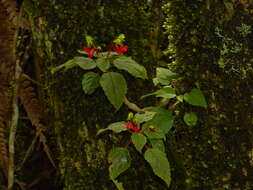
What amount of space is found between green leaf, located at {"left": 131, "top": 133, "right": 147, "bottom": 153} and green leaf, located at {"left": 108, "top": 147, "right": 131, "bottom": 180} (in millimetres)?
66

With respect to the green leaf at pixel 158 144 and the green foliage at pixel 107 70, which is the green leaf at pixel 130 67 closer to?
the green foliage at pixel 107 70

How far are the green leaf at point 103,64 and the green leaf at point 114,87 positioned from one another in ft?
0.08

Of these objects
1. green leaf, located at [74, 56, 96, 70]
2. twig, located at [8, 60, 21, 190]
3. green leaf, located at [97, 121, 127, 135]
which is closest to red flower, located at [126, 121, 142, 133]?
green leaf, located at [97, 121, 127, 135]

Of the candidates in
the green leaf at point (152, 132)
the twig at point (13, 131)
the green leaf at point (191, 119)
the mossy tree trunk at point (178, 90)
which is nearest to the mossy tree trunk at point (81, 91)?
the mossy tree trunk at point (178, 90)

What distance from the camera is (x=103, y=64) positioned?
1.42 m

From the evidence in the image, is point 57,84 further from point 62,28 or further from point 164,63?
point 164,63

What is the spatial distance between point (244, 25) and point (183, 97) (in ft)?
1.21

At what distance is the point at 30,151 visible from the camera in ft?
7.97

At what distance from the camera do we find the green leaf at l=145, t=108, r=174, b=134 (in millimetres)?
1446

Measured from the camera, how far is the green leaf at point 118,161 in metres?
1.37

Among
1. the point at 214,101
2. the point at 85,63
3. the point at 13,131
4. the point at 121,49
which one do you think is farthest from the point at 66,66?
the point at 13,131

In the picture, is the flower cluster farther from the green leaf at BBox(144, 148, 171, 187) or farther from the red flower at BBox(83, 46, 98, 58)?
the green leaf at BBox(144, 148, 171, 187)

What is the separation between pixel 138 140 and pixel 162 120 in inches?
5.9

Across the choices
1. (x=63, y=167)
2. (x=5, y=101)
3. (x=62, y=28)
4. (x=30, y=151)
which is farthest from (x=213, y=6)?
(x=30, y=151)
